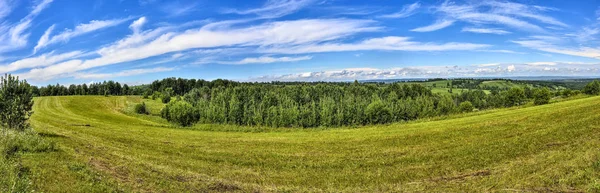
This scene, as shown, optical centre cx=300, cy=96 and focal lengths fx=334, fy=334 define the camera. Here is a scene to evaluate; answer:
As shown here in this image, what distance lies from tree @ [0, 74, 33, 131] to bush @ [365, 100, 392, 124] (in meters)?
77.4

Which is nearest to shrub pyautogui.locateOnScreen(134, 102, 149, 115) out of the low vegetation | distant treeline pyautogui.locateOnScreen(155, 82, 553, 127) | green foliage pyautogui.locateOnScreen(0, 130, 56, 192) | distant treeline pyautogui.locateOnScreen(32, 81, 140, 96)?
distant treeline pyautogui.locateOnScreen(155, 82, 553, 127)

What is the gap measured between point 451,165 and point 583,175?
456 cm

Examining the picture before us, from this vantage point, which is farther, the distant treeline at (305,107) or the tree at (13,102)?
the distant treeline at (305,107)

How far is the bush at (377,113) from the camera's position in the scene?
91.8 metres

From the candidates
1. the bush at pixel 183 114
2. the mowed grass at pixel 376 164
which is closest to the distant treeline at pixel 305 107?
the bush at pixel 183 114

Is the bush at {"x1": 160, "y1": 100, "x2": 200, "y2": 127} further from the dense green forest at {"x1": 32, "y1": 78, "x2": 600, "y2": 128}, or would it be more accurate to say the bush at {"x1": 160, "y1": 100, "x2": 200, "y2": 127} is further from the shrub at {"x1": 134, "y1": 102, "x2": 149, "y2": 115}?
the shrub at {"x1": 134, "y1": 102, "x2": 149, "y2": 115}

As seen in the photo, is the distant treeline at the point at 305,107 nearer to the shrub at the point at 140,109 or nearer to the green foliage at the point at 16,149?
the shrub at the point at 140,109

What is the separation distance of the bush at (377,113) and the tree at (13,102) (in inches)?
3047

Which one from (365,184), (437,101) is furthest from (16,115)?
(437,101)

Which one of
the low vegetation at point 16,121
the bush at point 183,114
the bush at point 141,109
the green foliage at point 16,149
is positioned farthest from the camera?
the bush at point 141,109

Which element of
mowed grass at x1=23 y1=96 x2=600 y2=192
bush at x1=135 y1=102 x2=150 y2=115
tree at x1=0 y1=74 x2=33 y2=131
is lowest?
bush at x1=135 y1=102 x2=150 y2=115

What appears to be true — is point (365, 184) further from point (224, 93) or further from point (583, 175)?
point (224, 93)

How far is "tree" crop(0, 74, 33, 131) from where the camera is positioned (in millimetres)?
22734

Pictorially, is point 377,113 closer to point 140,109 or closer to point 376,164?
point 140,109
